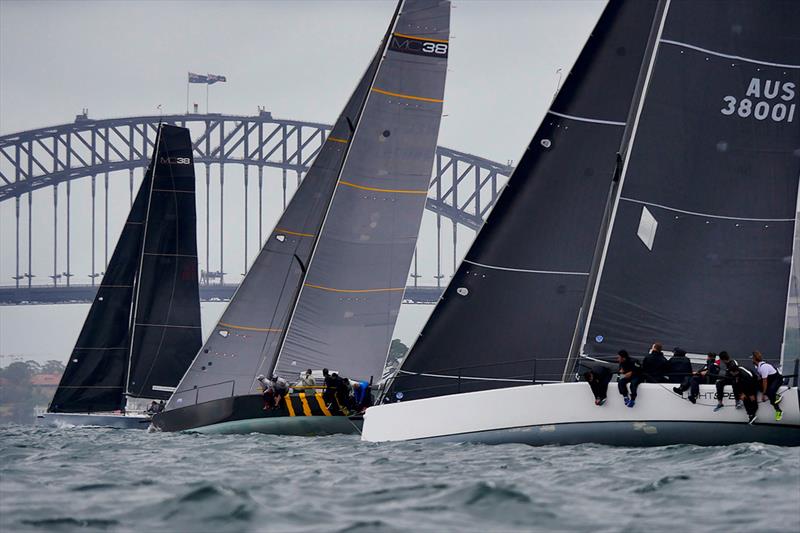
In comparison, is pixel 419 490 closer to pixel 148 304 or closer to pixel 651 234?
pixel 651 234

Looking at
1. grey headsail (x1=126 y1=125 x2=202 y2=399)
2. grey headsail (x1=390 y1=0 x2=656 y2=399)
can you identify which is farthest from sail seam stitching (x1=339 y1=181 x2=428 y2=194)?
grey headsail (x1=126 y1=125 x2=202 y2=399)

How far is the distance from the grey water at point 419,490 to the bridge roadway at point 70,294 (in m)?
54.7

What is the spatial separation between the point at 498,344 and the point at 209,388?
7778mm

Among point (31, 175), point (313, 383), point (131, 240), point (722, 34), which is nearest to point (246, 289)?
point (313, 383)

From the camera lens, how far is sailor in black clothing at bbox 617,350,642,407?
10.7m

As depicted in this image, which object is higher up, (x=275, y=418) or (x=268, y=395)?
(x=268, y=395)

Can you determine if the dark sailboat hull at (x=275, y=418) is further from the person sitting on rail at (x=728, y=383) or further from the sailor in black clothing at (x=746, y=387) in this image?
the sailor in black clothing at (x=746, y=387)

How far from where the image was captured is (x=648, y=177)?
11883 millimetres

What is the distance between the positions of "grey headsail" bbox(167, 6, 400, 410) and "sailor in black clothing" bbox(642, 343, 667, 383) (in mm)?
8161

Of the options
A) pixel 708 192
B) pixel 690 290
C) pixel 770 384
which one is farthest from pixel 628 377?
pixel 708 192

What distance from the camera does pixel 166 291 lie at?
992 inches

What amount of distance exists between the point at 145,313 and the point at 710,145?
15.1 m

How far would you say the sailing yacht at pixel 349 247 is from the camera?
1800 cm

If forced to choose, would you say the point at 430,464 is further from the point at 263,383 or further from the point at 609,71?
the point at 263,383
